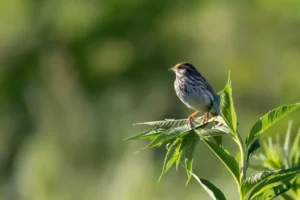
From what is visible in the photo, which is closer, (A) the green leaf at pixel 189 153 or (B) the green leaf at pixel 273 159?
(A) the green leaf at pixel 189 153

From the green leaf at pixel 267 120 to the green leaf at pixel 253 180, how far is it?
0.25 ft

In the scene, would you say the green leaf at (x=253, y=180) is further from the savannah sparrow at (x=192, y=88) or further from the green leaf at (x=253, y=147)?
the savannah sparrow at (x=192, y=88)

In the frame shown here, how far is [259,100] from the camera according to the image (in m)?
14.2

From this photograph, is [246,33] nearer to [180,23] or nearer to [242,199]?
[180,23]

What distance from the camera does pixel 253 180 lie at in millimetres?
1517

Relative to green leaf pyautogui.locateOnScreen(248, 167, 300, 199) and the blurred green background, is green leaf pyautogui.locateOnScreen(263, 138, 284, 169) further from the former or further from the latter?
the blurred green background

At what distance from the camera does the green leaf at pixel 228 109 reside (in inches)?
Answer: 62.6

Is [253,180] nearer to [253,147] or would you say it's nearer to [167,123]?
[253,147]

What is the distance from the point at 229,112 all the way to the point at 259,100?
12.7 m

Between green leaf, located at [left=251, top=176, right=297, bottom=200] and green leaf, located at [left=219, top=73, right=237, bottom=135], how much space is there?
0.13 meters

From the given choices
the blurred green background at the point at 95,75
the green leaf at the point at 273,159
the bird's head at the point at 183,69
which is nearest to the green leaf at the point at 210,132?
the green leaf at the point at 273,159

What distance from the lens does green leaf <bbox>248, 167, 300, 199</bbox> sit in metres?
1.47

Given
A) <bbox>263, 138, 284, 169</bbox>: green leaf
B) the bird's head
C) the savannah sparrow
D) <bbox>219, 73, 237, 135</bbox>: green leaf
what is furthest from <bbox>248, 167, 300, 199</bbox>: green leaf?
the bird's head

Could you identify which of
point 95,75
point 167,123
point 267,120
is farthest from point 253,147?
point 95,75
